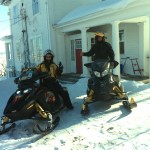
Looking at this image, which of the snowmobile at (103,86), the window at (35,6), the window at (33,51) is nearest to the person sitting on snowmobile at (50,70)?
the snowmobile at (103,86)

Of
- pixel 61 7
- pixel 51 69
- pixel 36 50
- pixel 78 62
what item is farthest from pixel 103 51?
pixel 36 50

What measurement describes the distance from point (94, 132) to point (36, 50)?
1391cm

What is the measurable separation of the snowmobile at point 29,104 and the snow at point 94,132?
0.28 m

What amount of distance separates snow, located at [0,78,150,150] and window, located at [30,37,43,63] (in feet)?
37.5

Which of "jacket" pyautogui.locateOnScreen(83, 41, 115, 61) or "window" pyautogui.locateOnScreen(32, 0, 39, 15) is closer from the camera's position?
"jacket" pyautogui.locateOnScreen(83, 41, 115, 61)

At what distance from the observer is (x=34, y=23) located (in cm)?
1798

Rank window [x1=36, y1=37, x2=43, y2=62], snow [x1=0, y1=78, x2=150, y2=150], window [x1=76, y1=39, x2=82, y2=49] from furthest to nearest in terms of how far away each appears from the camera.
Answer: window [x1=36, y1=37, x2=43, y2=62] → window [x1=76, y1=39, x2=82, y2=49] → snow [x1=0, y1=78, x2=150, y2=150]

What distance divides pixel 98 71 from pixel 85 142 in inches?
79.8

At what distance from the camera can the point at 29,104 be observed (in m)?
5.34

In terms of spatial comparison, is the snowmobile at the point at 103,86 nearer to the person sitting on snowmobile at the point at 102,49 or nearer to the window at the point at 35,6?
the person sitting on snowmobile at the point at 102,49

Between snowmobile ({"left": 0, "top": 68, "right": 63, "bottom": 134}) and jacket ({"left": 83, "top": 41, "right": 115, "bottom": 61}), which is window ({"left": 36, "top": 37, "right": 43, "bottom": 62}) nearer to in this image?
jacket ({"left": 83, "top": 41, "right": 115, "bottom": 61})

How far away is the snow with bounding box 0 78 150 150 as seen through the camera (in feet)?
15.1

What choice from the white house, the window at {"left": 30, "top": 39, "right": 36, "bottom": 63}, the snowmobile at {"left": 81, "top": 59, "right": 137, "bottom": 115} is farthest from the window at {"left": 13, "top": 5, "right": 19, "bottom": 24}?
the snowmobile at {"left": 81, "top": 59, "right": 137, "bottom": 115}

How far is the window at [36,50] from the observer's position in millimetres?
17734
